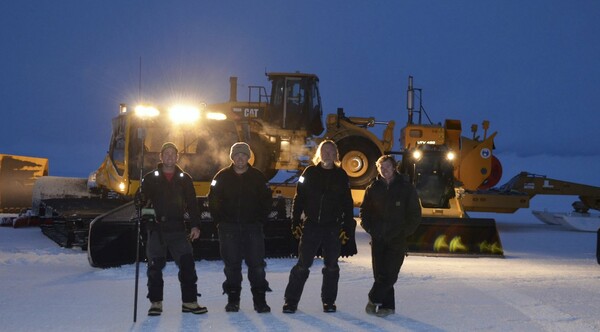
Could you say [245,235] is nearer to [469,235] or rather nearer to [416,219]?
[416,219]

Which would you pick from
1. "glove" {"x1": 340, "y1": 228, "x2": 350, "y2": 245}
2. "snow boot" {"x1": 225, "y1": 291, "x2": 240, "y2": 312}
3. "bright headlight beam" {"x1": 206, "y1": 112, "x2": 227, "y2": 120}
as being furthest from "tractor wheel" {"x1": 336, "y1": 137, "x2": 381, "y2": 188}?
"snow boot" {"x1": 225, "y1": 291, "x2": 240, "y2": 312}

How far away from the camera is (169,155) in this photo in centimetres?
629

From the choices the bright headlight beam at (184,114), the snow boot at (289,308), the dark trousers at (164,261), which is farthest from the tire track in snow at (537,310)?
the bright headlight beam at (184,114)

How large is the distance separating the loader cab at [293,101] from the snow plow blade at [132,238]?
8.68 metres

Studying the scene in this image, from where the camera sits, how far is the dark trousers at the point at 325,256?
20.9 feet

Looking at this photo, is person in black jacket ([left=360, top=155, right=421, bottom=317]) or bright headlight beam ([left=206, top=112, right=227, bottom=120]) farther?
bright headlight beam ([left=206, top=112, right=227, bottom=120])

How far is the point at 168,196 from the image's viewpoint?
6324 millimetres

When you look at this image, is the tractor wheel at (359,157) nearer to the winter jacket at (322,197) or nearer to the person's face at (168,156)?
the winter jacket at (322,197)

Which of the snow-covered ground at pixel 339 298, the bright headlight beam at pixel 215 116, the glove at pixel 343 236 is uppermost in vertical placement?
the bright headlight beam at pixel 215 116

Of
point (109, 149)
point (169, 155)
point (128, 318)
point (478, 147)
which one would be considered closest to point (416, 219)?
point (169, 155)

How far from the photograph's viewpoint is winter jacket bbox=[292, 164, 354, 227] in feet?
20.7

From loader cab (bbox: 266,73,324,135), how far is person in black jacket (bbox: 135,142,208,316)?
12.9 meters

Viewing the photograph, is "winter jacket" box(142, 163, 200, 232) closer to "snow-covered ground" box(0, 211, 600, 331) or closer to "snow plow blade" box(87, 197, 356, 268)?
"snow-covered ground" box(0, 211, 600, 331)

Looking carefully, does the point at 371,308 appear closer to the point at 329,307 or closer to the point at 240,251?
the point at 329,307
